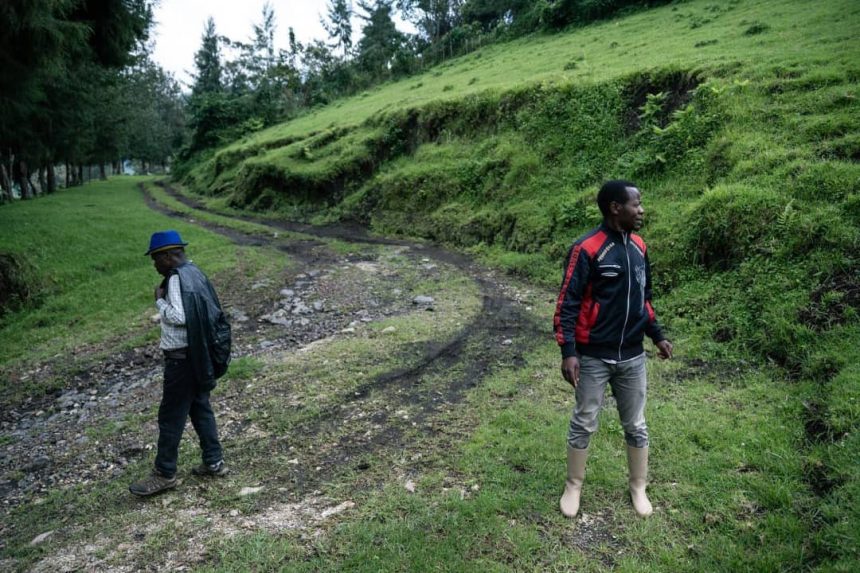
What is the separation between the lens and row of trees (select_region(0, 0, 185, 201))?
→ 35.7 ft

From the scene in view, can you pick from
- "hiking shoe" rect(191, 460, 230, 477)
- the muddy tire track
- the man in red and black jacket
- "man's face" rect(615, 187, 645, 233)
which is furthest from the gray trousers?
"hiking shoe" rect(191, 460, 230, 477)

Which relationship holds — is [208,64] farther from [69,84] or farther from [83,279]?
[83,279]

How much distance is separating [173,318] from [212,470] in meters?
1.59

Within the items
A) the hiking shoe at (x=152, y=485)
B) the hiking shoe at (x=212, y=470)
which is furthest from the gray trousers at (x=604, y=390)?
the hiking shoe at (x=152, y=485)

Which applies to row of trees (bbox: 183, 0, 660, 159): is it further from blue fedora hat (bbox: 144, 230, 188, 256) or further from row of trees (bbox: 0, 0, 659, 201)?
blue fedora hat (bbox: 144, 230, 188, 256)

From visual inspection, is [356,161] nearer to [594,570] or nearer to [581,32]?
[581,32]

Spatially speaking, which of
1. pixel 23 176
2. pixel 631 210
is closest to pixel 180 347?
pixel 631 210

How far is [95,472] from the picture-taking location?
5.63 meters

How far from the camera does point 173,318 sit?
4.85 meters

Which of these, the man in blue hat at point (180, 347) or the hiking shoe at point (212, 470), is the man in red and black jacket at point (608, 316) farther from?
the hiking shoe at point (212, 470)

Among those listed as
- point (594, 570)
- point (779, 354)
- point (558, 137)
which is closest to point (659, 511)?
point (594, 570)

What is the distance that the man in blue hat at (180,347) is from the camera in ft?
16.1

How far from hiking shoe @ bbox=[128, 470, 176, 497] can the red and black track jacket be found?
393 cm

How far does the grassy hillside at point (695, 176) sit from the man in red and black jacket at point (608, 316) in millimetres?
1596
